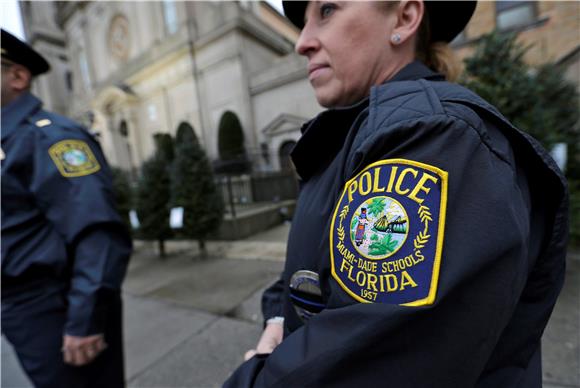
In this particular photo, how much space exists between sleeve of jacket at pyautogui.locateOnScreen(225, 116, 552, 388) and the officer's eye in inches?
22.7

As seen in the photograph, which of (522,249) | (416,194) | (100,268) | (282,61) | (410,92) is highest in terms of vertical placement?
(282,61)

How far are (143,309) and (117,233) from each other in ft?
9.04

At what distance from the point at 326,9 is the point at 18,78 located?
1.96 m

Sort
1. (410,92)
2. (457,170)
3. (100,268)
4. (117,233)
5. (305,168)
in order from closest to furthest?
(457,170) → (410,92) → (305,168) → (100,268) → (117,233)

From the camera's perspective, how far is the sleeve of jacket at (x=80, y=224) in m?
1.47

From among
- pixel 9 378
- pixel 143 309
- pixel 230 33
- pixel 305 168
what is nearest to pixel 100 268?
pixel 305 168

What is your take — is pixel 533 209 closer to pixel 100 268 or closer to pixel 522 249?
pixel 522 249

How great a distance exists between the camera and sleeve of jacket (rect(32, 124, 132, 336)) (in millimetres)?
1474

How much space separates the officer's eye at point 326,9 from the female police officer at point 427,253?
360mm

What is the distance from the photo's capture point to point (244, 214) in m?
Answer: 7.32

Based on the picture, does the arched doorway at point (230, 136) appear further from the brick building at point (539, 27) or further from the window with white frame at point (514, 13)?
the window with white frame at point (514, 13)

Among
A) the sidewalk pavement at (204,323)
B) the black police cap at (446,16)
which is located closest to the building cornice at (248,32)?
the sidewalk pavement at (204,323)

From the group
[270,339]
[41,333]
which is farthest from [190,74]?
[270,339]

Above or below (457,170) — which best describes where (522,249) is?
below
